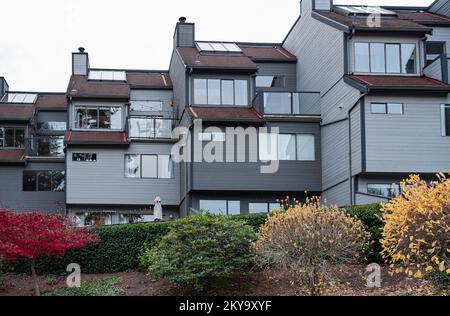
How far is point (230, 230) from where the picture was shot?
20.7m

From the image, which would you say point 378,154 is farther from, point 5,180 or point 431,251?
point 5,180

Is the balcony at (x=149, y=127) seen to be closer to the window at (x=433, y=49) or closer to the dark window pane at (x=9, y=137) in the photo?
the dark window pane at (x=9, y=137)

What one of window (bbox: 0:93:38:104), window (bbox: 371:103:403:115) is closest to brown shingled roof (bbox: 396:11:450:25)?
window (bbox: 371:103:403:115)

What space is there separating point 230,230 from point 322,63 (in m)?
15.3

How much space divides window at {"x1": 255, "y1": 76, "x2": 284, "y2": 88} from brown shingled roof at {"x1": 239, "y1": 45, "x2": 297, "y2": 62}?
0.93 meters

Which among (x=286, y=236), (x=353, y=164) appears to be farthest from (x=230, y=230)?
(x=353, y=164)

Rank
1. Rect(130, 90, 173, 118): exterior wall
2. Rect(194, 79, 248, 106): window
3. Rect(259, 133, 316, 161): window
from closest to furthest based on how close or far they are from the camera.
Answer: Rect(259, 133, 316, 161): window, Rect(194, 79, 248, 106): window, Rect(130, 90, 173, 118): exterior wall

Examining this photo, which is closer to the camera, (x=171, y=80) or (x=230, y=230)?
(x=230, y=230)

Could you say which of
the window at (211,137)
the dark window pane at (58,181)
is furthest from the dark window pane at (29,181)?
the window at (211,137)

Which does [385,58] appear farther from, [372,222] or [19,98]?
Result: [19,98]

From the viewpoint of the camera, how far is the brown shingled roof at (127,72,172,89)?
39.5 metres

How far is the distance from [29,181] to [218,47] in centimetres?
1114

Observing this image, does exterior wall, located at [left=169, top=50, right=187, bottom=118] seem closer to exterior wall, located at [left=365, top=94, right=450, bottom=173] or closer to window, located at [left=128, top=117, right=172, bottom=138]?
window, located at [left=128, top=117, right=172, bottom=138]

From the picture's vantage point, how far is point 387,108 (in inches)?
1170
